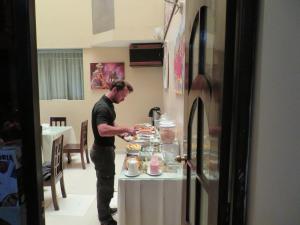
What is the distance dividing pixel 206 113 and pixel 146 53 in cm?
443

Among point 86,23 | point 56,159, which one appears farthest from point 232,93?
point 86,23

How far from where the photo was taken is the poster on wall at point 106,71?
554cm

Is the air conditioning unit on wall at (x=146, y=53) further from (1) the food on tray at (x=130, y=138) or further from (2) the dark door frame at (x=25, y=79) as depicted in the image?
(2) the dark door frame at (x=25, y=79)

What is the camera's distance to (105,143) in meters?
2.48

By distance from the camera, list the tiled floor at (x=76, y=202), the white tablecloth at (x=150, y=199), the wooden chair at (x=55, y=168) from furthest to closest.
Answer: the wooden chair at (x=55, y=168) → the tiled floor at (x=76, y=202) → the white tablecloth at (x=150, y=199)

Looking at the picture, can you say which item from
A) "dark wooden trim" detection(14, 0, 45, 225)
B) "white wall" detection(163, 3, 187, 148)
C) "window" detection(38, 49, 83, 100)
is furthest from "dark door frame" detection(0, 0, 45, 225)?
"window" detection(38, 49, 83, 100)

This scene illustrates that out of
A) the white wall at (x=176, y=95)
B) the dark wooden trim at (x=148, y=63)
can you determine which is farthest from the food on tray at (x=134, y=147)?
the dark wooden trim at (x=148, y=63)

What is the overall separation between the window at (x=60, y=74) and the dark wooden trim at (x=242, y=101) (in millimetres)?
5237

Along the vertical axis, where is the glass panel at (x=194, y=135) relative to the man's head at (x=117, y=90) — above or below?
below

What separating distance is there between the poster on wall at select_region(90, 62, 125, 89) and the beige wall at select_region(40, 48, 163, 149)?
9 cm

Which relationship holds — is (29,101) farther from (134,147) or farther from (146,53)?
(146,53)

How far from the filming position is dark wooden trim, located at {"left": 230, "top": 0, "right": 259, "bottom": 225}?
2.41ft

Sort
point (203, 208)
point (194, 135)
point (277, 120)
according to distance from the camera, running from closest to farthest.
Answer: point (277, 120), point (203, 208), point (194, 135)

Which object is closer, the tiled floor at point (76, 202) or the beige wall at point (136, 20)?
the tiled floor at point (76, 202)
